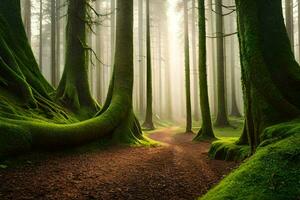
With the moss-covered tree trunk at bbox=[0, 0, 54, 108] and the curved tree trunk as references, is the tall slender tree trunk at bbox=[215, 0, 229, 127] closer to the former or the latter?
the curved tree trunk

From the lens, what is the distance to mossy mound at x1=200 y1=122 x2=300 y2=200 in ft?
9.95

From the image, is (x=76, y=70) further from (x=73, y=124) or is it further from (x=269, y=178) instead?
(x=269, y=178)

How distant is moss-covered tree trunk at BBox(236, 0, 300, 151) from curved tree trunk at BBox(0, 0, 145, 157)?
14.3ft

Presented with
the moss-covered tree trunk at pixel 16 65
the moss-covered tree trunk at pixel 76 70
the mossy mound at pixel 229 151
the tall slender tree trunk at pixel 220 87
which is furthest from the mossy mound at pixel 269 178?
the tall slender tree trunk at pixel 220 87

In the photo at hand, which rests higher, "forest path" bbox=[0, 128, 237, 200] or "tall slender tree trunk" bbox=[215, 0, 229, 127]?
"tall slender tree trunk" bbox=[215, 0, 229, 127]

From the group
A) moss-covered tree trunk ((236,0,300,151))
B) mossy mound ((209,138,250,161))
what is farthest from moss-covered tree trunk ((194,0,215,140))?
moss-covered tree trunk ((236,0,300,151))

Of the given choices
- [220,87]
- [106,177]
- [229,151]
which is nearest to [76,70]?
[229,151]

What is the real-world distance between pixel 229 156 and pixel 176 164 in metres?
1.38

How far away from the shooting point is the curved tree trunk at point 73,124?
5988 mm

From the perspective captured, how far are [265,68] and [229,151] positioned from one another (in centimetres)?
253

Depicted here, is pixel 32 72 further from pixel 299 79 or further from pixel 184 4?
pixel 184 4

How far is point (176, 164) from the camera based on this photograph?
7223 millimetres

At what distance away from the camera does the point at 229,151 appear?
7.56m

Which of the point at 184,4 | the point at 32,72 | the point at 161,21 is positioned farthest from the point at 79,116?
the point at 161,21
